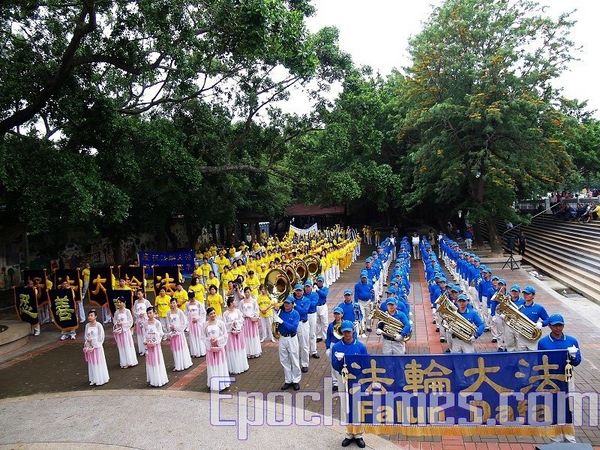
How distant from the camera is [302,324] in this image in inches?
325

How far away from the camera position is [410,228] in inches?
1373

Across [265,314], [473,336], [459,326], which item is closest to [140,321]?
[265,314]

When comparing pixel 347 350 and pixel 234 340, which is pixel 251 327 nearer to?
pixel 234 340

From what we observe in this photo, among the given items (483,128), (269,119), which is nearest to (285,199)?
(269,119)

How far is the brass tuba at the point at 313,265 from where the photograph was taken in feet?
51.1

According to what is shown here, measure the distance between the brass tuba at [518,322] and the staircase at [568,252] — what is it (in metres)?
7.56

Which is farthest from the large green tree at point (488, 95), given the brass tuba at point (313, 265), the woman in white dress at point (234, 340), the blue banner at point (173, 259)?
the woman in white dress at point (234, 340)

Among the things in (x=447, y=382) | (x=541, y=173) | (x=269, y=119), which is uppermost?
(x=269, y=119)

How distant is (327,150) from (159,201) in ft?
27.6

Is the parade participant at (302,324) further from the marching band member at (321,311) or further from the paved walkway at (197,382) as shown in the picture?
the marching band member at (321,311)

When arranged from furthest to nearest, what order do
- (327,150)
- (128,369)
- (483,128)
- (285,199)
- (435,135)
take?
(285,199), (435,135), (483,128), (327,150), (128,369)

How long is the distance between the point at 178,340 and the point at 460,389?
5392mm

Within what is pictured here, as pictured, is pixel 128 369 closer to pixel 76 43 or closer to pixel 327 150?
pixel 76 43

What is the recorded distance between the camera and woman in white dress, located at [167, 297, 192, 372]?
8688mm
